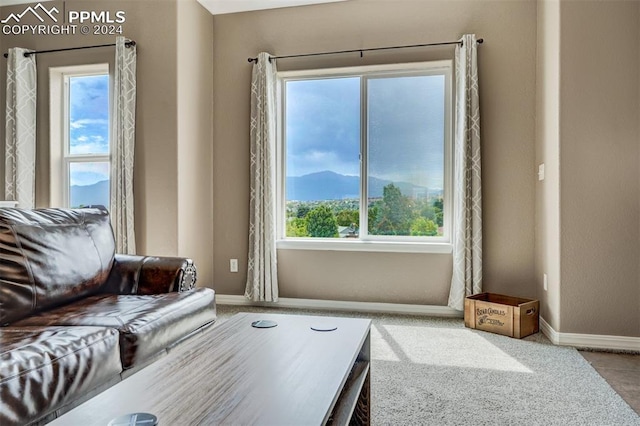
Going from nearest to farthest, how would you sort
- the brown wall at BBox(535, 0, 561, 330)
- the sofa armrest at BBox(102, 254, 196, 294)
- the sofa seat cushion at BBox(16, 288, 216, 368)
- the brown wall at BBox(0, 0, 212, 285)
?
the sofa seat cushion at BBox(16, 288, 216, 368) < the sofa armrest at BBox(102, 254, 196, 294) < the brown wall at BBox(535, 0, 561, 330) < the brown wall at BBox(0, 0, 212, 285)

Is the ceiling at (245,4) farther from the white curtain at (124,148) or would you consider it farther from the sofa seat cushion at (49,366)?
the sofa seat cushion at (49,366)

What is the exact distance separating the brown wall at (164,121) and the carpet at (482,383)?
1914 mm

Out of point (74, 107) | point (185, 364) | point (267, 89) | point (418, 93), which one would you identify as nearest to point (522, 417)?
point (185, 364)

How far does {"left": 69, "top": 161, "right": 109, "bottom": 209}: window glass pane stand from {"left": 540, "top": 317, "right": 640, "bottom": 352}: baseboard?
3.90 meters

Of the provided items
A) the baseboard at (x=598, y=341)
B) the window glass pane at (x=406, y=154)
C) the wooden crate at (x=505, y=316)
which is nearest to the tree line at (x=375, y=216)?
the window glass pane at (x=406, y=154)

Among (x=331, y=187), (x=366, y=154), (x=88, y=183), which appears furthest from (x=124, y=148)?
(x=366, y=154)

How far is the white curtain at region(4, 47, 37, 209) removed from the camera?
3.81m

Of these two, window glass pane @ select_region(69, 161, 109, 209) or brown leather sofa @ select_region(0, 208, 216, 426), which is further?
window glass pane @ select_region(69, 161, 109, 209)

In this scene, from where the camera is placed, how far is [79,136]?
402 centimetres

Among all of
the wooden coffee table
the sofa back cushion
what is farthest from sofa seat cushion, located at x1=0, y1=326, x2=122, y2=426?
the wooden coffee table

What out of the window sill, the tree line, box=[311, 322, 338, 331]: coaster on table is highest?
the tree line

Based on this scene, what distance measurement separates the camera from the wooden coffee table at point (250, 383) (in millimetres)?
979

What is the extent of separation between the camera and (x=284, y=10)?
3916 millimetres

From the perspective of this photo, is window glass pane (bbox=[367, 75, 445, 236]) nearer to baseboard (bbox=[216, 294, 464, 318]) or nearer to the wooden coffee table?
baseboard (bbox=[216, 294, 464, 318])
